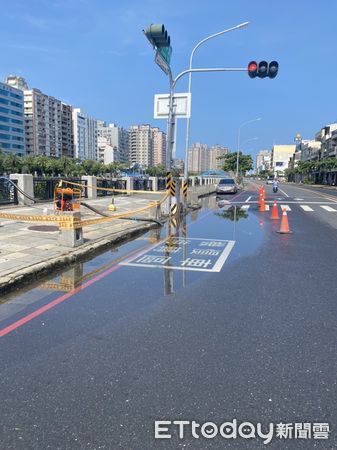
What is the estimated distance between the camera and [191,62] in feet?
60.3

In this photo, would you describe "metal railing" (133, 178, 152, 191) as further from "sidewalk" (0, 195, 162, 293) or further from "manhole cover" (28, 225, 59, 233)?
"manhole cover" (28, 225, 59, 233)

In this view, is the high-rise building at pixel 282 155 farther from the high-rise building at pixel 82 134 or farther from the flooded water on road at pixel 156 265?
the flooded water on road at pixel 156 265

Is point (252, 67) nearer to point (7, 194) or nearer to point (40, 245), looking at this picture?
point (40, 245)

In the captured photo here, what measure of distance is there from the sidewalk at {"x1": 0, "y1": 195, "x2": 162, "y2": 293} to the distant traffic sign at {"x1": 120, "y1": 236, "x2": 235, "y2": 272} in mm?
1212

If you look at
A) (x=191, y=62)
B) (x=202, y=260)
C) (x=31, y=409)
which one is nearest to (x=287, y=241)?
(x=202, y=260)

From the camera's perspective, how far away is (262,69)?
44.8ft

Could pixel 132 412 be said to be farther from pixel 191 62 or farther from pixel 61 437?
pixel 191 62

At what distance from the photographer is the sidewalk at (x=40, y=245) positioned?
619 centimetres

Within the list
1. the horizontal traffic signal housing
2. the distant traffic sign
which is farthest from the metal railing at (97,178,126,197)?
the distant traffic sign

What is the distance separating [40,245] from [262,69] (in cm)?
1059

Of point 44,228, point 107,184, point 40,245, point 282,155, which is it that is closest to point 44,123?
point 282,155

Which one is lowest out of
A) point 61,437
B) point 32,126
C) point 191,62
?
point 61,437

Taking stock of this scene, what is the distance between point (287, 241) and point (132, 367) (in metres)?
7.68

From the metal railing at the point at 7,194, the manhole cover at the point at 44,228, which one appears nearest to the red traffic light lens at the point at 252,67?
the manhole cover at the point at 44,228
